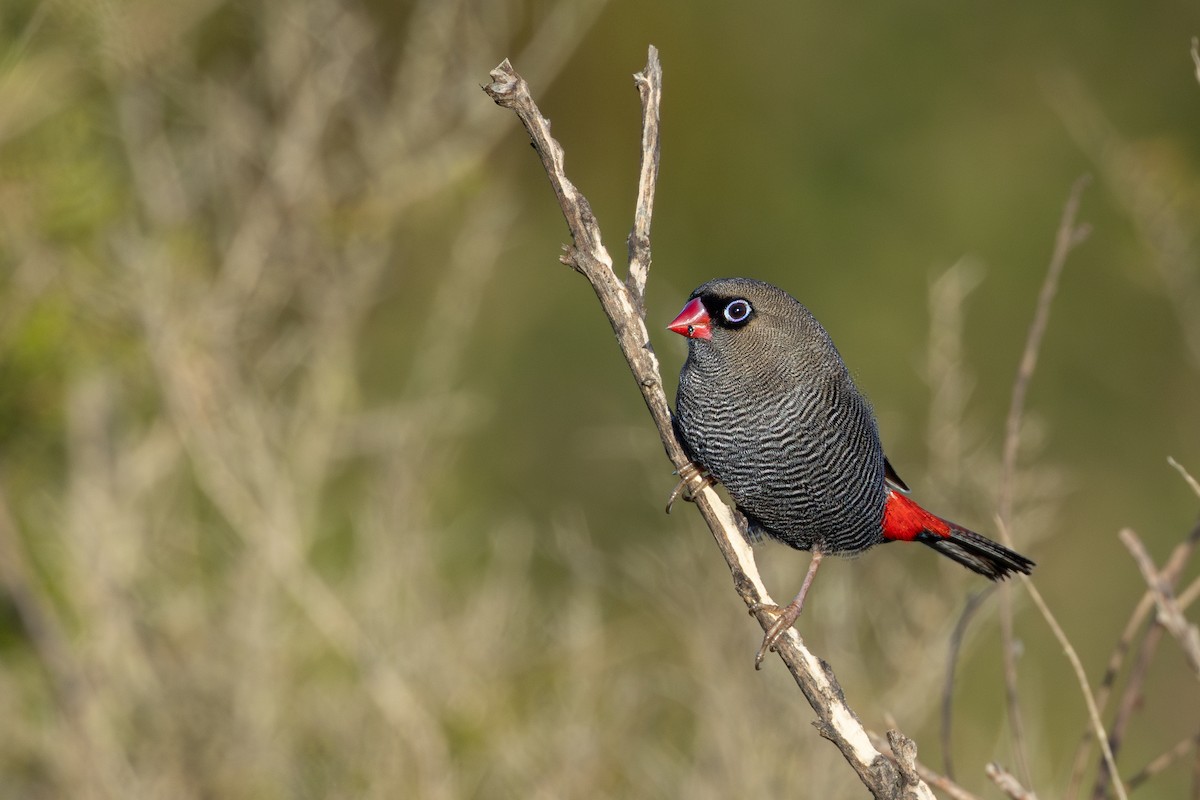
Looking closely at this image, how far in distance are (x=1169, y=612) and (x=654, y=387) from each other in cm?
122

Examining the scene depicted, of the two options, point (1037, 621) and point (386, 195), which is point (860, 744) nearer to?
point (386, 195)

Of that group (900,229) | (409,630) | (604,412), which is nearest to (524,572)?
(409,630)

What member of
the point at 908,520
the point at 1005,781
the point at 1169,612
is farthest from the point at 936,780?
the point at 908,520

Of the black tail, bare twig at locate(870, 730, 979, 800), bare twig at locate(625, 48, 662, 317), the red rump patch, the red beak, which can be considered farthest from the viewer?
the red rump patch

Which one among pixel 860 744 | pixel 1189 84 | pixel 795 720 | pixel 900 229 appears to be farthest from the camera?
pixel 900 229

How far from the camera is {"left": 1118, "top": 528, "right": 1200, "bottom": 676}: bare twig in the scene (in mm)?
2488

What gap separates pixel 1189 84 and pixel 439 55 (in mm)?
8183

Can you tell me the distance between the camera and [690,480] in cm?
367

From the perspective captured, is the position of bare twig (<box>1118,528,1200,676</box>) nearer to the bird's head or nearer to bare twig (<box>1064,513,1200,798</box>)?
bare twig (<box>1064,513,1200,798</box>)

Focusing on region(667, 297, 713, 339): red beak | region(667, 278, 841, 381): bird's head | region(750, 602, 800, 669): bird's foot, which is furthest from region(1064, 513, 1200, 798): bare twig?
region(667, 297, 713, 339): red beak

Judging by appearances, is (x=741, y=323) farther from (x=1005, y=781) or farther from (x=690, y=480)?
(x=1005, y=781)

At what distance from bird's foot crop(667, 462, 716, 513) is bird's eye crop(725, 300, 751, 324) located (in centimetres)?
41

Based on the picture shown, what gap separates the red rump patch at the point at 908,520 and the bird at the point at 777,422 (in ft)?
0.37

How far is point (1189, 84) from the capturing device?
1253 cm
